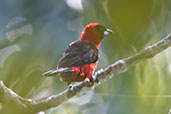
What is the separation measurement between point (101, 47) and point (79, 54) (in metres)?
0.04

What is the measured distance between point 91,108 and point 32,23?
143mm

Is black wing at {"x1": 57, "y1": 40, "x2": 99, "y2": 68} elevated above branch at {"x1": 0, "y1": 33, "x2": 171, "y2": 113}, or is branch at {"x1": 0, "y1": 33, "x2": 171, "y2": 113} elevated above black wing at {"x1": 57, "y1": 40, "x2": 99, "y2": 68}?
Answer: black wing at {"x1": 57, "y1": 40, "x2": 99, "y2": 68}

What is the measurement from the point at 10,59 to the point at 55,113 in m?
0.09

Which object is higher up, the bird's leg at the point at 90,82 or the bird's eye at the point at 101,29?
the bird's eye at the point at 101,29

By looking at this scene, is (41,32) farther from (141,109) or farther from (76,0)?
(141,109)

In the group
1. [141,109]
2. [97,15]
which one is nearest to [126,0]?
[97,15]

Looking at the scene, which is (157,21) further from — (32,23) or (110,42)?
(32,23)

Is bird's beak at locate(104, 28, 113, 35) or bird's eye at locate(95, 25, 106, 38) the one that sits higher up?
bird's eye at locate(95, 25, 106, 38)

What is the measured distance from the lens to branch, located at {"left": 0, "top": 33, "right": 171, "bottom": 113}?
13.2 inches

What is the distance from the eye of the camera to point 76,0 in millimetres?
381

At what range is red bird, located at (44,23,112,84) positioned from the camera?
0.35 m

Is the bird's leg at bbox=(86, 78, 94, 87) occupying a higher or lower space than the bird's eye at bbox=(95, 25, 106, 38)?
lower

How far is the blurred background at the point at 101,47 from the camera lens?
0.35m

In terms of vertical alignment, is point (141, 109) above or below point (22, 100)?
below
